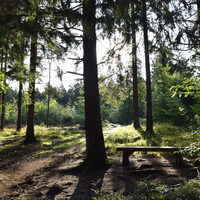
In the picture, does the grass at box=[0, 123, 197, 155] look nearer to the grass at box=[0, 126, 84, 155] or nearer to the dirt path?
the grass at box=[0, 126, 84, 155]

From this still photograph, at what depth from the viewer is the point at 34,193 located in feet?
14.5

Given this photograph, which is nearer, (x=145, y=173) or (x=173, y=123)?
(x=145, y=173)

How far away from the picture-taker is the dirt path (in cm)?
419

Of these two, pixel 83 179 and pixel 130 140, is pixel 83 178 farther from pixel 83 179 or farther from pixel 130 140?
pixel 130 140

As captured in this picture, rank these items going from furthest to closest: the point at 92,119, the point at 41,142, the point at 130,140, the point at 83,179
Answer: the point at 41,142
the point at 130,140
the point at 92,119
the point at 83,179

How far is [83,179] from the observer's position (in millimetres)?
4840

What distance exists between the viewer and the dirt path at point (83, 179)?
4.19m

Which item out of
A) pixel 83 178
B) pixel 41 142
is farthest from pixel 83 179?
pixel 41 142

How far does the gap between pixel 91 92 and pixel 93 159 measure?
221cm

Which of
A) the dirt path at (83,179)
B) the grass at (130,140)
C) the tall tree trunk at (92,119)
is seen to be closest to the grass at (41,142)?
the grass at (130,140)

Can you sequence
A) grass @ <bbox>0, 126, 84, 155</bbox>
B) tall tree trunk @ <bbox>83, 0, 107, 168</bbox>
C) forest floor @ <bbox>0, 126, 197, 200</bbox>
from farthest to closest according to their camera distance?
grass @ <bbox>0, 126, 84, 155</bbox>
tall tree trunk @ <bbox>83, 0, 107, 168</bbox>
forest floor @ <bbox>0, 126, 197, 200</bbox>

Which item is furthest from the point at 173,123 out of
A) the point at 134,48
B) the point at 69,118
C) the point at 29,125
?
the point at 69,118

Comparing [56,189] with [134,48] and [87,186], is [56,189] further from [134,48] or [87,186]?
[134,48]

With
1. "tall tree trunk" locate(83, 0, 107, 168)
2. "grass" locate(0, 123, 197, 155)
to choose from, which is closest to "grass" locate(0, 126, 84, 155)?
"grass" locate(0, 123, 197, 155)
